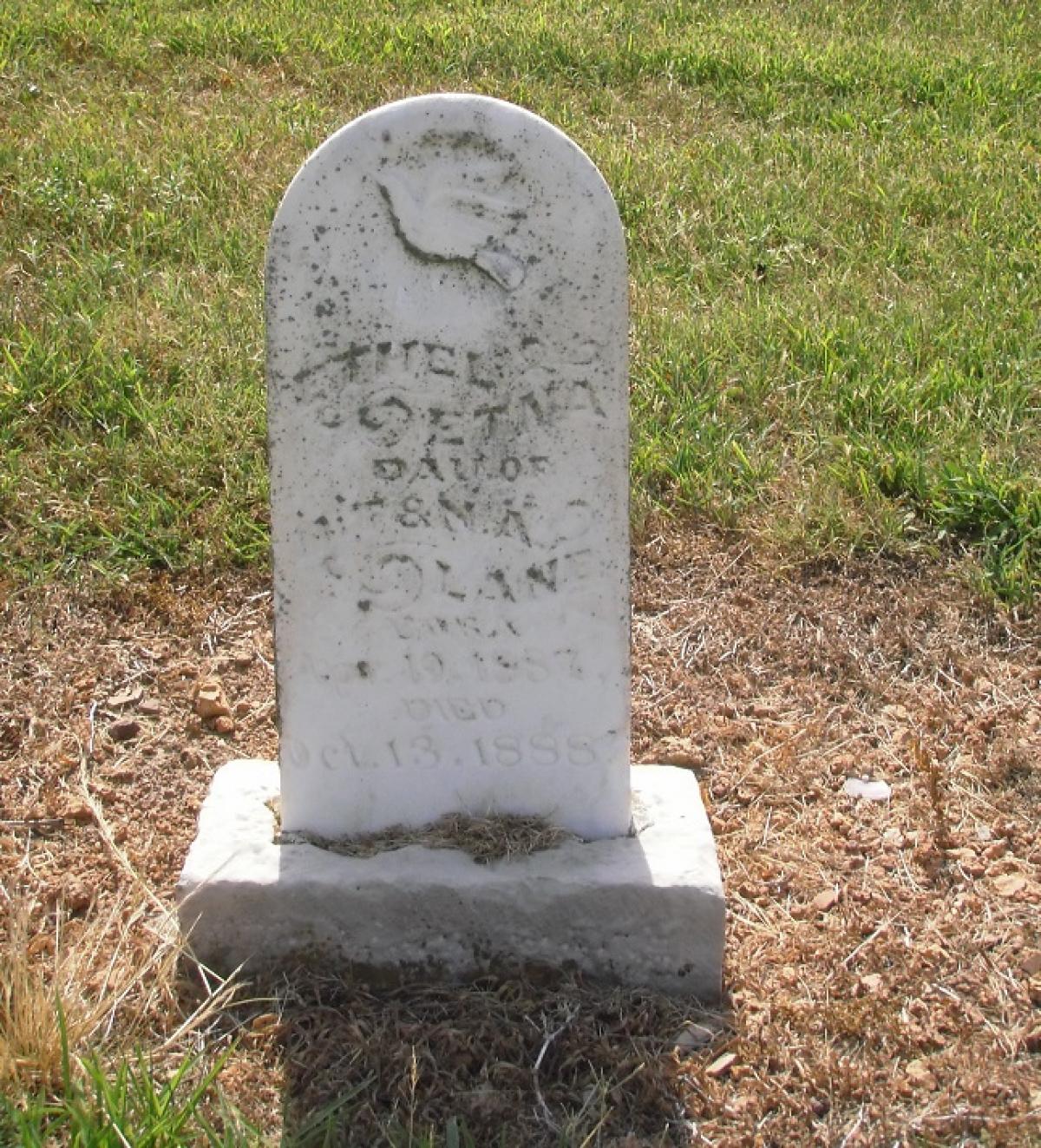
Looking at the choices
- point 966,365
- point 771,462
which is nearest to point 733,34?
point 966,365

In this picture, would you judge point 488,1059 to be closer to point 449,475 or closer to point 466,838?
point 466,838

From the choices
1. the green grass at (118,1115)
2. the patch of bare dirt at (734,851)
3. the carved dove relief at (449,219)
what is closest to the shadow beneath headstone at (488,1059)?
the patch of bare dirt at (734,851)

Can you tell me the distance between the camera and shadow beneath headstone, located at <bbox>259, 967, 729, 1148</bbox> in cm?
204

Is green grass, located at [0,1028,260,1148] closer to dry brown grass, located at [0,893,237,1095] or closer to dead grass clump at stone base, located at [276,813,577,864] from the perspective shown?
dry brown grass, located at [0,893,237,1095]

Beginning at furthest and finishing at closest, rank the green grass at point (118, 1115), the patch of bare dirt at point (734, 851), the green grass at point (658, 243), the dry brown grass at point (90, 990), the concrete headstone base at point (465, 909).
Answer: the green grass at point (658, 243) < the concrete headstone base at point (465, 909) < the patch of bare dirt at point (734, 851) < the dry brown grass at point (90, 990) < the green grass at point (118, 1115)

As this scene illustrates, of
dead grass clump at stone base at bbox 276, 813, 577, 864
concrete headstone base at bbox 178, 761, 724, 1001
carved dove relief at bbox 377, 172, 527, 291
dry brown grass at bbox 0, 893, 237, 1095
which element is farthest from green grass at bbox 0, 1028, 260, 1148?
carved dove relief at bbox 377, 172, 527, 291

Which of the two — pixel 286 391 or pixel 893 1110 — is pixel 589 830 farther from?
pixel 286 391

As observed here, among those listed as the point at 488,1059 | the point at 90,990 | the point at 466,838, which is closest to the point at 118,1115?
the point at 90,990

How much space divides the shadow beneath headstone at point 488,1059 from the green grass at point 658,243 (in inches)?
54.7

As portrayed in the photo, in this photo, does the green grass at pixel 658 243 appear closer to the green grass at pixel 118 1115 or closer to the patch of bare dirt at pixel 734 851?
the patch of bare dirt at pixel 734 851

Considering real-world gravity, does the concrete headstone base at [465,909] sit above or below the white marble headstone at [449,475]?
below

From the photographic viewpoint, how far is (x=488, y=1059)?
2.14 meters

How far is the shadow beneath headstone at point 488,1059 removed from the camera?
80.4 inches

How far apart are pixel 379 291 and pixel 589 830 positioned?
2.99ft
